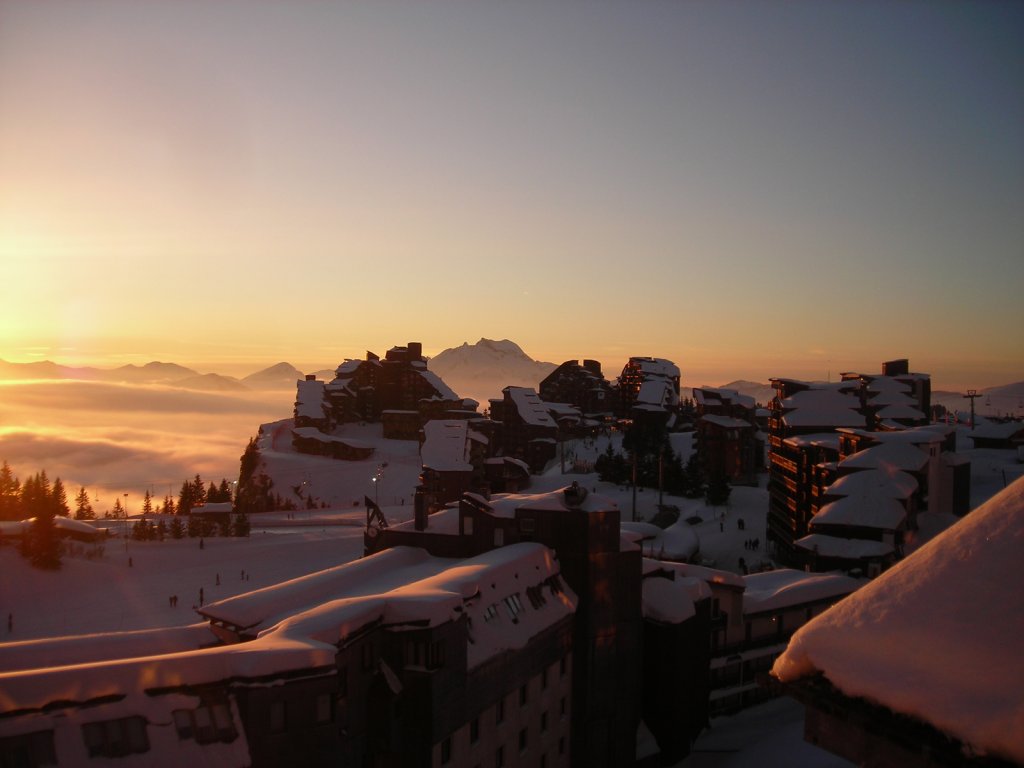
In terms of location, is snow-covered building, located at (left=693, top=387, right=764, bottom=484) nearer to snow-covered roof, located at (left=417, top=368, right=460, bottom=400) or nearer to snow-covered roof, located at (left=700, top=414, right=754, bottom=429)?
snow-covered roof, located at (left=700, top=414, right=754, bottom=429)

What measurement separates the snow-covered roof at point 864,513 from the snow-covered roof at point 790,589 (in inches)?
238

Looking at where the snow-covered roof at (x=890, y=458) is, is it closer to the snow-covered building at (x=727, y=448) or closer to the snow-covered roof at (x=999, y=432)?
the snow-covered building at (x=727, y=448)

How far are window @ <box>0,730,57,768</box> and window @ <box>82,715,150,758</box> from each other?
489 mm

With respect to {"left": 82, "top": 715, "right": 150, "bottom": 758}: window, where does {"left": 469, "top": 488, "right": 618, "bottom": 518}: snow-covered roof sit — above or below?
above

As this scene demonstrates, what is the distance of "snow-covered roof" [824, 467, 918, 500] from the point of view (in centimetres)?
4328

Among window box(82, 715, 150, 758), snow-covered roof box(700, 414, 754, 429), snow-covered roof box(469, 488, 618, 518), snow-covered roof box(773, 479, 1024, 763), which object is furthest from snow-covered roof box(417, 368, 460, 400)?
snow-covered roof box(773, 479, 1024, 763)

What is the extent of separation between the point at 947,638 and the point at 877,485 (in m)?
43.7

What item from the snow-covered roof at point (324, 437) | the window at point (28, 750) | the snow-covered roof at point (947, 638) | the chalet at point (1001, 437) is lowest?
the snow-covered roof at point (324, 437)

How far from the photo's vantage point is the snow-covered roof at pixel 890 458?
148 ft

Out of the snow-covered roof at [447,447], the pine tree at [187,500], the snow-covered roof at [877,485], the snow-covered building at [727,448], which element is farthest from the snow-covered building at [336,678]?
the pine tree at [187,500]

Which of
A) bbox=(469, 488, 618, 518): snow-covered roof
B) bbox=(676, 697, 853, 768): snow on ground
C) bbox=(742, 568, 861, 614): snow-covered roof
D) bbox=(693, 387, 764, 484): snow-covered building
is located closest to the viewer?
bbox=(676, 697, 853, 768): snow on ground

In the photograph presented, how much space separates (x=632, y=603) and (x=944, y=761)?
23.8m

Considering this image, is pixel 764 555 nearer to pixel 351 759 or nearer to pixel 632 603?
pixel 632 603

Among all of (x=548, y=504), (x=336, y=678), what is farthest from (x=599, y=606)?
(x=336, y=678)
